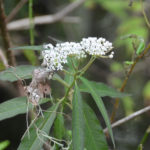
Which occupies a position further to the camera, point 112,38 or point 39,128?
point 112,38

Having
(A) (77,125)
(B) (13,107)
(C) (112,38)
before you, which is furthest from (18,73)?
(C) (112,38)

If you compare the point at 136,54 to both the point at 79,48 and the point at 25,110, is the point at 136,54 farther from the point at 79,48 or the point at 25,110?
the point at 25,110

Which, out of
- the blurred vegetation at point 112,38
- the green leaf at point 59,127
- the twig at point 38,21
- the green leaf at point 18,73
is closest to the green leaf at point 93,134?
the green leaf at point 59,127

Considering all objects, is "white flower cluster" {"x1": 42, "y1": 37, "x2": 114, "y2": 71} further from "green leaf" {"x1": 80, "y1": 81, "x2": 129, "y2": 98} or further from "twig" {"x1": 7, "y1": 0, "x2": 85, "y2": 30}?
"twig" {"x1": 7, "y1": 0, "x2": 85, "y2": 30}

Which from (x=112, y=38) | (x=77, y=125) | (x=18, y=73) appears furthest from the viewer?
(x=112, y=38)

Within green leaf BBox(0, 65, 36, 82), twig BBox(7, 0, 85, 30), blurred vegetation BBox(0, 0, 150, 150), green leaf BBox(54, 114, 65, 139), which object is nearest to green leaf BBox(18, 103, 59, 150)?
green leaf BBox(54, 114, 65, 139)

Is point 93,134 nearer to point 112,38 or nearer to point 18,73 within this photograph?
point 18,73
